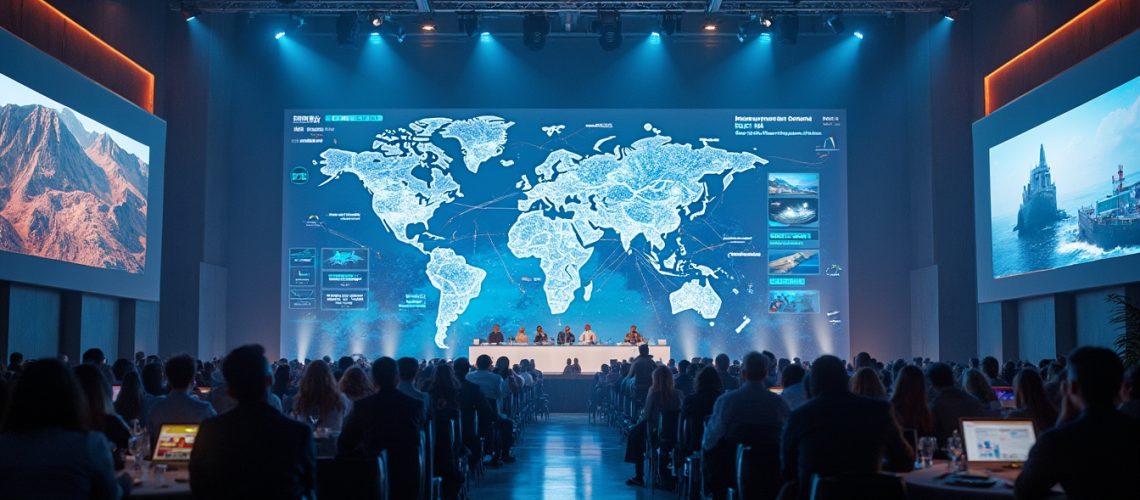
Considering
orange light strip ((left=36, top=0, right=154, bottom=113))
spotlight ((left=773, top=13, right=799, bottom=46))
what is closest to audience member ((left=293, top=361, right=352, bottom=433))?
orange light strip ((left=36, top=0, right=154, bottom=113))

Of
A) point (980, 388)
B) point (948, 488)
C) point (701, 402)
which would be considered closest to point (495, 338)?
point (701, 402)

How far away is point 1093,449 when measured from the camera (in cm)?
322

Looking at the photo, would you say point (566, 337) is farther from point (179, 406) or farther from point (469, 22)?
point (179, 406)

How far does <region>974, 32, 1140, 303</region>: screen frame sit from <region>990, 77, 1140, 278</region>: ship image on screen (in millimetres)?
109

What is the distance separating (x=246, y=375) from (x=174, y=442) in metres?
1.66

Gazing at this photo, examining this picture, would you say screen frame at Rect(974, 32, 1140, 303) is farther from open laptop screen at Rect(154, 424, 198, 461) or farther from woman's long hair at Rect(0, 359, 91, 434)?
woman's long hair at Rect(0, 359, 91, 434)

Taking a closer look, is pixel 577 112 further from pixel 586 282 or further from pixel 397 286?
pixel 397 286

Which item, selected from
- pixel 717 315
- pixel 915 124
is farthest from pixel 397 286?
pixel 915 124

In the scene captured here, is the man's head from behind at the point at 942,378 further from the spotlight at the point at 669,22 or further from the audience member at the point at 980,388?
the spotlight at the point at 669,22

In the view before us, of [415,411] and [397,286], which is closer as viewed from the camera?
[415,411]

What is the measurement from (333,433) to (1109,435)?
12.4 feet

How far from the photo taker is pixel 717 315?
19.0m

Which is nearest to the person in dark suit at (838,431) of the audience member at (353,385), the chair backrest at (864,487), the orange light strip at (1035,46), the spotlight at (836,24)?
the chair backrest at (864,487)

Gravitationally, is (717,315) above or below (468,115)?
below
